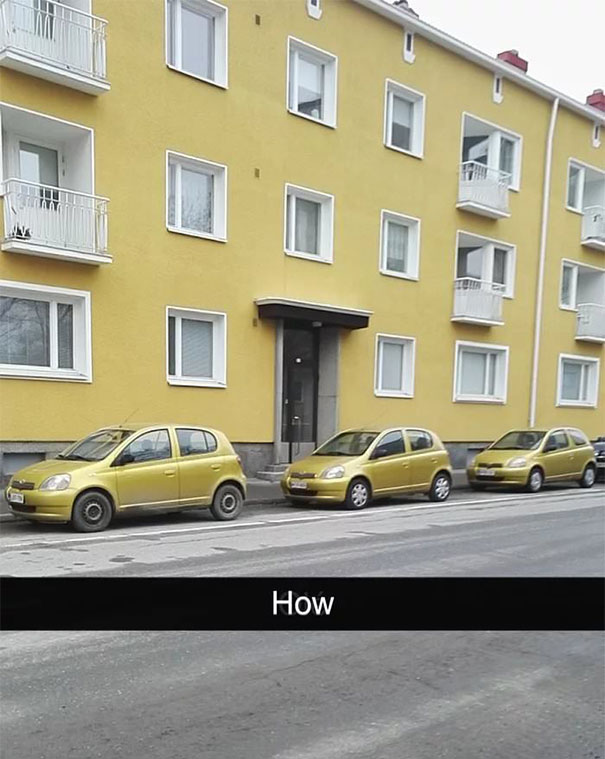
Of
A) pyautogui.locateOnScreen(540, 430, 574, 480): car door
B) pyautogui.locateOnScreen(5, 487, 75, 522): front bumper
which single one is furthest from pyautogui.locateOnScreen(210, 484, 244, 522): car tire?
pyautogui.locateOnScreen(540, 430, 574, 480): car door

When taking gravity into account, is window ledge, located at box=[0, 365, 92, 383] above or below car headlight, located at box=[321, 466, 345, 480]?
above

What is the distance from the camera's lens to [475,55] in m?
15.6

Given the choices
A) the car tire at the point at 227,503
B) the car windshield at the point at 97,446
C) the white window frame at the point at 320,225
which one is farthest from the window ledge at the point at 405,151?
the car windshield at the point at 97,446

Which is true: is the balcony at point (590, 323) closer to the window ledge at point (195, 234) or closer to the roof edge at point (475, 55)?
the roof edge at point (475, 55)

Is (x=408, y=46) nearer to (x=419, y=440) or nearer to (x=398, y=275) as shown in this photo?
(x=398, y=275)

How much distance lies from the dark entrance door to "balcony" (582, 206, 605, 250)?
35.6ft

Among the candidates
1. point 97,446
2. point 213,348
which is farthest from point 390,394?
point 97,446

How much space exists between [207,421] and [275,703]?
9.21 m

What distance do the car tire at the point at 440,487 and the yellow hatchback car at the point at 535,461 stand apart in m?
1.91

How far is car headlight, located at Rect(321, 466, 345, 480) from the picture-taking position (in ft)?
30.7

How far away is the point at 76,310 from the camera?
10.5 m

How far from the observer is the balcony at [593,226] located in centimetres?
1981

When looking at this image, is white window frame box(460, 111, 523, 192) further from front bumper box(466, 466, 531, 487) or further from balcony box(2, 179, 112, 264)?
balcony box(2, 179, 112, 264)
